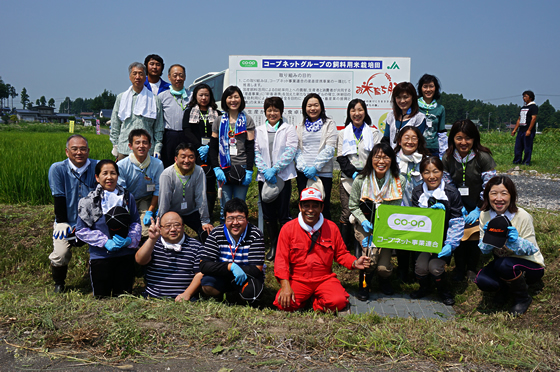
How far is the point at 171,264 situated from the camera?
4.22 metres

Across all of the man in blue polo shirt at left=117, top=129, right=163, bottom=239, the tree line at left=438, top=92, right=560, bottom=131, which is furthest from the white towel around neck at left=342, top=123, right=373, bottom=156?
the tree line at left=438, top=92, right=560, bottom=131

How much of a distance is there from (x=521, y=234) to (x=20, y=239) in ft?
20.7

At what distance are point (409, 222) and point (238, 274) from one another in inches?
72.4

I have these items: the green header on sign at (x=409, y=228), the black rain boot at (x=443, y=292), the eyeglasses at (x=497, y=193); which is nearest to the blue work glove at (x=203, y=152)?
the green header on sign at (x=409, y=228)

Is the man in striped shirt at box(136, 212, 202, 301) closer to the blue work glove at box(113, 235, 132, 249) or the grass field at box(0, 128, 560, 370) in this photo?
the blue work glove at box(113, 235, 132, 249)

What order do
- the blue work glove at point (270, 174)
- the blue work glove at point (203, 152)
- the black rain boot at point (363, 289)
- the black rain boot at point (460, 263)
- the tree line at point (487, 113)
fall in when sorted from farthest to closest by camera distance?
the tree line at point (487, 113), the blue work glove at point (203, 152), the blue work glove at point (270, 174), the black rain boot at point (460, 263), the black rain boot at point (363, 289)

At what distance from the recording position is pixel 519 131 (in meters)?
11.9

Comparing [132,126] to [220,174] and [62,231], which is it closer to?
[220,174]

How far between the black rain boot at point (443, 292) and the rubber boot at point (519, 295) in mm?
565

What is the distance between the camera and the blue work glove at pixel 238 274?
396 centimetres

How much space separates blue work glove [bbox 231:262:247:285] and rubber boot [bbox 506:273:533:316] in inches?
101

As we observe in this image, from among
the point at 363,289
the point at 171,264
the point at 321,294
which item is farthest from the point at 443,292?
the point at 171,264

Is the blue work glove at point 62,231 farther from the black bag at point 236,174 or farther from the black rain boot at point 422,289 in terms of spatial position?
the black rain boot at point 422,289

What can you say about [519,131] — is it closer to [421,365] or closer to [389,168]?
[389,168]
